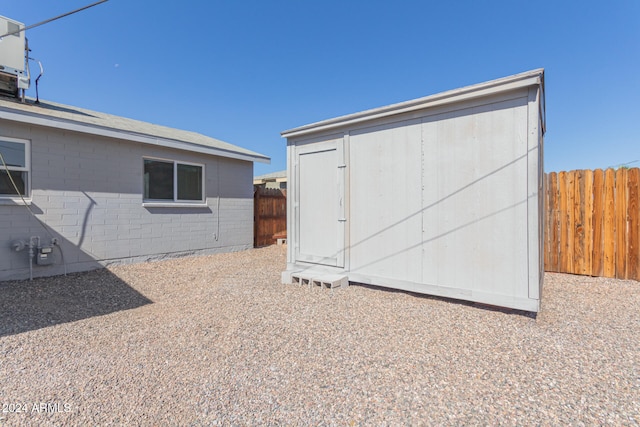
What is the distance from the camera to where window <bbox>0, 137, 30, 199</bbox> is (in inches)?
205

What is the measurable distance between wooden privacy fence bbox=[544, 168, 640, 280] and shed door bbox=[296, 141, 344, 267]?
4.23m

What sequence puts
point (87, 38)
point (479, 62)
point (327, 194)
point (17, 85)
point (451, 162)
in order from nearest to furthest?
point (451, 162) < point (327, 194) < point (17, 85) < point (87, 38) < point (479, 62)

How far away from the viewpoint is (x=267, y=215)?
10.5 meters

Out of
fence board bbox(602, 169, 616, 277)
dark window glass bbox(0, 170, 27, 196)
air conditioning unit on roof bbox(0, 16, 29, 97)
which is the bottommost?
fence board bbox(602, 169, 616, 277)

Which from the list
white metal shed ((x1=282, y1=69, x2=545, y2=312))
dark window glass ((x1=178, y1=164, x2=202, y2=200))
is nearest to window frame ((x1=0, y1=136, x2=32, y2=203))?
dark window glass ((x1=178, y1=164, x2=202, y2=200))

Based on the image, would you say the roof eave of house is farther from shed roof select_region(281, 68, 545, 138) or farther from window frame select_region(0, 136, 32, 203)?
shed roof select_region(281, 68, 545, 138)

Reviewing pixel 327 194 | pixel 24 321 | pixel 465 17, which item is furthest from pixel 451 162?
pixel 465 17

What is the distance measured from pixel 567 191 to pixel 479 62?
5.72m

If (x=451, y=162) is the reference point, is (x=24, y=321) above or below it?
below

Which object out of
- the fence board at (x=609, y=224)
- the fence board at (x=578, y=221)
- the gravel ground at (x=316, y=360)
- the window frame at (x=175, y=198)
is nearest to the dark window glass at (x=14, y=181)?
the gravel ground at (x=316, y=360)

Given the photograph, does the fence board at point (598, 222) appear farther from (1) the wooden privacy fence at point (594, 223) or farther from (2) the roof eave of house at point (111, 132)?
(2) the roof eave of house at point (111, 132)

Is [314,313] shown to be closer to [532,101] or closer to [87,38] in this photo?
[532,101]

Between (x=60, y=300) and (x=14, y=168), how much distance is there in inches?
112

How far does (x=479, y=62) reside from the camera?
9.23 metres
